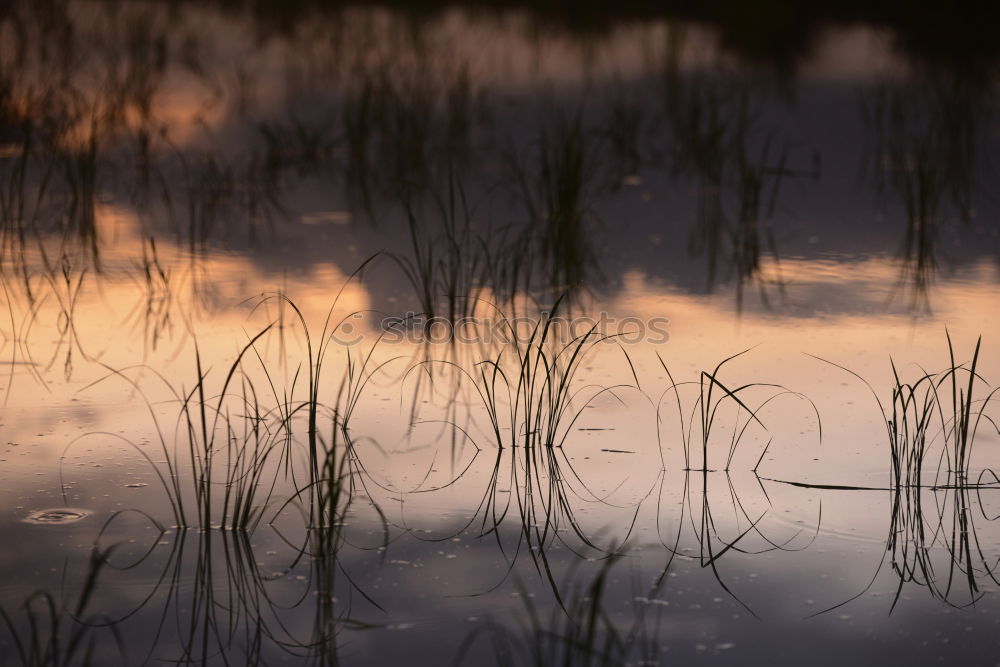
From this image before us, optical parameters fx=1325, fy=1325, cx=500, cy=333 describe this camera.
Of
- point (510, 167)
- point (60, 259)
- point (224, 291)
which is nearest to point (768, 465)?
point (224, 291)

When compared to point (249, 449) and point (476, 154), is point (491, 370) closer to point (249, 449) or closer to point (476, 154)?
point (249, 449)

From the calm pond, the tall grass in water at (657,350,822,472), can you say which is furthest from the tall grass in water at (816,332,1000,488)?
the tall grass in water at (657,350,822,472)

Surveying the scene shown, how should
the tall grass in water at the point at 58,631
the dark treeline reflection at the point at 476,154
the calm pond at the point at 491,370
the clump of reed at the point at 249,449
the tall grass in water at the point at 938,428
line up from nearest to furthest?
1. the tall grass in water at the point at 58,631
2. the calm pond at the point at 491,370
3. the clump of reed at the point at 249,449
4. the tall grass in water at the point at 938,428
5. the dark treeline reflection at the point at 476,154

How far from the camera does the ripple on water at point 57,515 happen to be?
6.86 feet

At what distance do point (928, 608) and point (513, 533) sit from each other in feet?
2.08

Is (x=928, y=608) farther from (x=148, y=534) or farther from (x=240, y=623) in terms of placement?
(x=148, y=534)

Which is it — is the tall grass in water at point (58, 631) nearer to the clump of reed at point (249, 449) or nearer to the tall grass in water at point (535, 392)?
the clump of reed at point (249, 449)

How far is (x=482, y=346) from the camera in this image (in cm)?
315

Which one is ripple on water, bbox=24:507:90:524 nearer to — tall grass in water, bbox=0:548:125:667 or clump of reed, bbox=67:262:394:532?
clump of reed, bbox=67:262:394:532

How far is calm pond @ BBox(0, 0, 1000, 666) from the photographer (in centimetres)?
185

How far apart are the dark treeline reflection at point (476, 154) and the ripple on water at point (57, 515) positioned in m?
1.44

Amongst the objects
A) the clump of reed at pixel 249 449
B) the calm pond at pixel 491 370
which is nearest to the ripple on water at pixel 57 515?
the calm pond at pixel 491 370

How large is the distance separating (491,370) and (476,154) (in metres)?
2.64

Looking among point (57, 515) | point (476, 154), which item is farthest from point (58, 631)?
point (476, 154)
